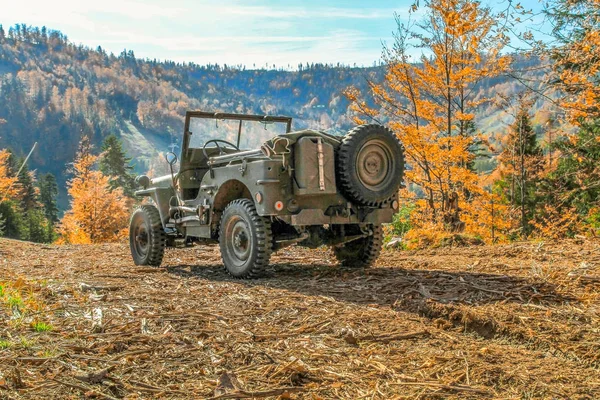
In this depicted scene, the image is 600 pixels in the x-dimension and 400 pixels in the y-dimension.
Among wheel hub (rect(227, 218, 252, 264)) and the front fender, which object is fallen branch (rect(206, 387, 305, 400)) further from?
the front fender

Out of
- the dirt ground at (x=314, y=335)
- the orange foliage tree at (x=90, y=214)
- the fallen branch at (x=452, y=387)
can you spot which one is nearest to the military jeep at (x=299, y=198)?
the dirt ground at (x=314, y=335)

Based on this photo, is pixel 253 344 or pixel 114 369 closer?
pixel 114 369

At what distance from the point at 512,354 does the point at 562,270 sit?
10.2 ft

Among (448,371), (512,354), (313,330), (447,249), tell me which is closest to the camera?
(448,371)

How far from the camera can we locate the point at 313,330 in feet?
13.4

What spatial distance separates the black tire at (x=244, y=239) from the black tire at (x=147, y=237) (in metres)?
1.85

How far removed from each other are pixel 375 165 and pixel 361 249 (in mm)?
1406

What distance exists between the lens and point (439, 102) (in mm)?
13695

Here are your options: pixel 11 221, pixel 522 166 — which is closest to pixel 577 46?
pixel 522 166

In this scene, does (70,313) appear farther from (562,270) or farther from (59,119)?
(59,119)

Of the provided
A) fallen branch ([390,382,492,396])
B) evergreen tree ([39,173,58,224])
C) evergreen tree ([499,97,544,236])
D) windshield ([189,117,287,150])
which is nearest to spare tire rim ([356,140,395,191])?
windshield ([189,117,287,150])

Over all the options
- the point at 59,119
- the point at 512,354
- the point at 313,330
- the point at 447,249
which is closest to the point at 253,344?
the point at 313,330

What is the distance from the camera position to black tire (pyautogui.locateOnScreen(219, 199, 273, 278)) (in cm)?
682

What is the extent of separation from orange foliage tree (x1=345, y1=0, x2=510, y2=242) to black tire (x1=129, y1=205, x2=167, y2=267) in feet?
19.0
